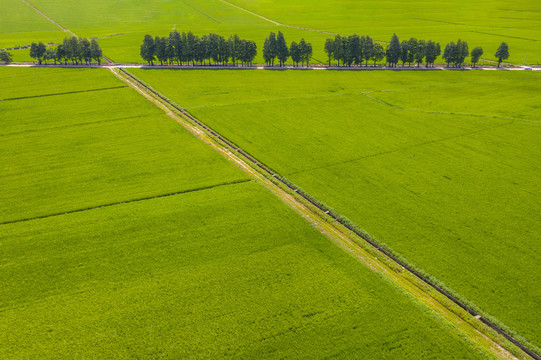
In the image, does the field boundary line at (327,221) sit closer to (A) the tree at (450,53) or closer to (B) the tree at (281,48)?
(B) the tree at (281,48)

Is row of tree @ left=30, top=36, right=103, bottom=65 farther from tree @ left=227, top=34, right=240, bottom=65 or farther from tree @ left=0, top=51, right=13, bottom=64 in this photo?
tree @ left=227, top=34, right=240, bottom=65

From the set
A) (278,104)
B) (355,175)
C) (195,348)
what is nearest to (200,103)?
(278,104)

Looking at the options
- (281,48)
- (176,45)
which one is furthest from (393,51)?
(176,45)

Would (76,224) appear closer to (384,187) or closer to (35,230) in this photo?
(35,230)

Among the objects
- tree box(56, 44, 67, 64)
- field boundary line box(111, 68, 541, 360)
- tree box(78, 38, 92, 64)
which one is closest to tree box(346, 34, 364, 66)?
field boundary line box(111, 68, 541, 360)

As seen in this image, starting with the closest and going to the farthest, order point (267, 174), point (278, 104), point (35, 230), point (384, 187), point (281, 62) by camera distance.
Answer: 1. point (35, 230)
2. point (384, 187)
3. point (267, 174)
4. point (278, 104)
5. point (281, 62)

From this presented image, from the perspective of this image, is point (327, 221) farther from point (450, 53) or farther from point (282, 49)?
point (450, 53)
